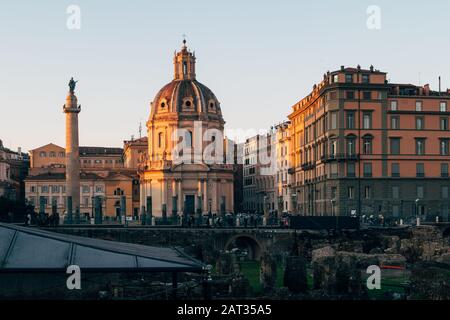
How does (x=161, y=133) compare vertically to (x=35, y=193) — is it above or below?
above

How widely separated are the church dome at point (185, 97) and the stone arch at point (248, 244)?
4621 cm

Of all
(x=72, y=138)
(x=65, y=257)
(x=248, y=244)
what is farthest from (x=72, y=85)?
(x=65, y=257)

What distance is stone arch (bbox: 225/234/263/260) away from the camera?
6588 cm

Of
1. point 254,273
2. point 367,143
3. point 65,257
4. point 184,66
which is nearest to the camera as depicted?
point 65,257

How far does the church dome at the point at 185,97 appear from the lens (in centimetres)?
11625

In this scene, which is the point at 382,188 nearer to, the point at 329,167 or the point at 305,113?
the point at 329,167

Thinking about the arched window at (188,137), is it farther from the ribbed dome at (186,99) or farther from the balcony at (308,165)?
the balcony at (308,165)

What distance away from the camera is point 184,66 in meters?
121

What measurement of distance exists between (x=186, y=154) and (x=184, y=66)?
1477cm

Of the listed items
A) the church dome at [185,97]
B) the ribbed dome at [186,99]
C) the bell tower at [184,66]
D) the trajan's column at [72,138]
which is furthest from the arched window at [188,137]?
the trajan's column at [72,138]

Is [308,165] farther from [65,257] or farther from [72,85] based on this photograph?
[65,257]

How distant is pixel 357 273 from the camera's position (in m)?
36.8
